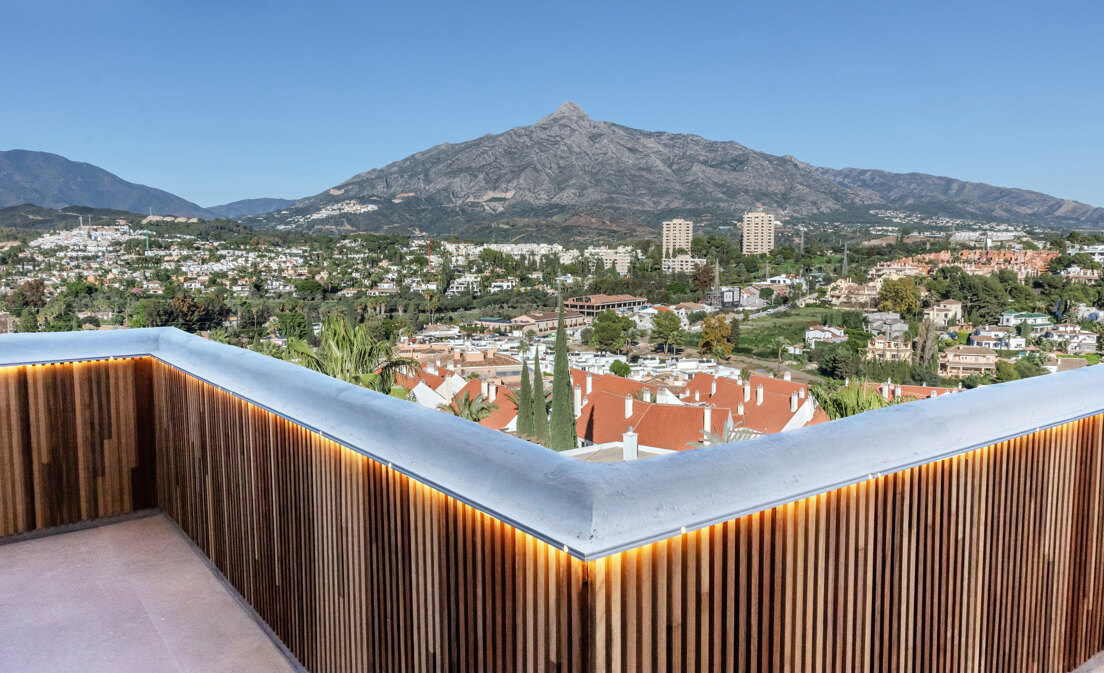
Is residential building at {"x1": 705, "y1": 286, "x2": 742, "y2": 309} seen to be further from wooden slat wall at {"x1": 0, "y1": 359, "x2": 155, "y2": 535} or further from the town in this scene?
wooden slat wall at {"x1": 0, "y1": 359, "x2": 155, "y2": 535}

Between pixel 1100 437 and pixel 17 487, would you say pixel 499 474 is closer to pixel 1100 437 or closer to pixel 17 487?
pixel 1100 437

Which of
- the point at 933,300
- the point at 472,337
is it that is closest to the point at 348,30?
the point at 472,337

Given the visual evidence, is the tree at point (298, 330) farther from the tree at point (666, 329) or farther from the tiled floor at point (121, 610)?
the tree at point (666, 329)

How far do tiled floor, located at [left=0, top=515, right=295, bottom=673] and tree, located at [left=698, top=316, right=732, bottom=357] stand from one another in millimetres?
44848

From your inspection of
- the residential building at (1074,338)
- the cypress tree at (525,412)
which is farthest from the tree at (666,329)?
the cypress tree at (525,412)

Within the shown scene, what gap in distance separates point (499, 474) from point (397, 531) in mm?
447

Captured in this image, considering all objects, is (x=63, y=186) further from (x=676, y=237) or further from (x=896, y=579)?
(x=896, y=579)

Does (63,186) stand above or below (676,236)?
above

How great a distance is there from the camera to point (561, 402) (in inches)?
787

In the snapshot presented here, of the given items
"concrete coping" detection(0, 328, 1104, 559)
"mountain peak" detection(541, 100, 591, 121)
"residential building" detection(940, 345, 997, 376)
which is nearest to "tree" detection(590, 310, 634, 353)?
"residential building" detection(940, 345, 997, 376)

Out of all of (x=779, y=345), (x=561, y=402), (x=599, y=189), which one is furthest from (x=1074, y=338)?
(x=599, y=189)

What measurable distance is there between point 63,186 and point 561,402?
8441 centimetres

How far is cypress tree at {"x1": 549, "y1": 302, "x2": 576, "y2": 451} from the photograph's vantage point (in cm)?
1970

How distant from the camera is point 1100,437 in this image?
1.94 m
